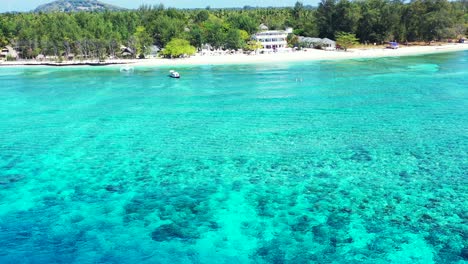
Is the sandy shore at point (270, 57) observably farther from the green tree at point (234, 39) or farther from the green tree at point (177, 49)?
the green tree at point (234, 39)

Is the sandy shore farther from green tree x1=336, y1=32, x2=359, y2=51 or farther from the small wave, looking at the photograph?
the small wave

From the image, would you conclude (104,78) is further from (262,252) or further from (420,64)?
(262,252)

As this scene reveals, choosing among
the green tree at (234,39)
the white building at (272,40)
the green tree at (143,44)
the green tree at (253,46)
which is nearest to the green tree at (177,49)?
the green tree at (143,44)

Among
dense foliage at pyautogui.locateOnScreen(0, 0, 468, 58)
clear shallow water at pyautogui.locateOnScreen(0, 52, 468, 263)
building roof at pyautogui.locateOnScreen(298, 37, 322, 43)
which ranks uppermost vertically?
dense foliage at pyautogui.locateOnScreen(0, 0, 468, 58)

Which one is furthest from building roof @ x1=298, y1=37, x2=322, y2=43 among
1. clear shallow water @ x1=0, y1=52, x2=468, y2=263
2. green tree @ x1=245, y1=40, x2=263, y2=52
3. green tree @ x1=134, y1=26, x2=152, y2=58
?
clear shallow water @ x1=0, y1=52, x2=468, y2=263

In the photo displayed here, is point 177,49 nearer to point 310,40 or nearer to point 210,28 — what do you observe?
point 210,28

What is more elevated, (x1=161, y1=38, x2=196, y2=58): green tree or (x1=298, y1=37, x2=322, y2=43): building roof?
(x1=298, y1=37, x2=322, y2=43): building roof
